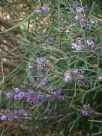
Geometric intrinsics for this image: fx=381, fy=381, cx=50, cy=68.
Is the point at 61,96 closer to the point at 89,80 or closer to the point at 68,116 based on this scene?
the point at 89,80

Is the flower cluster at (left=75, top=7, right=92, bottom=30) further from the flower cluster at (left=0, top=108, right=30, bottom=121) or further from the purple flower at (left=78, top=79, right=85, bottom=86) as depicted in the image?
the flower cluster at (left=0, top=108, right=30, bottom=121)

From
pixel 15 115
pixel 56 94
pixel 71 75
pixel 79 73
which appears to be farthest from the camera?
pixel 15 115

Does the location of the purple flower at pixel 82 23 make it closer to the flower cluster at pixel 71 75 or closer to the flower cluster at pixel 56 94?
the flower cluster at pixel 71 75

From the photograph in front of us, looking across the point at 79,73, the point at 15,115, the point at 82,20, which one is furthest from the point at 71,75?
the point at 15,115

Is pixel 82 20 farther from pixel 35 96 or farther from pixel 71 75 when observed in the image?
pixel 35 96

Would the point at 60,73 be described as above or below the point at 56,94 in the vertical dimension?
above

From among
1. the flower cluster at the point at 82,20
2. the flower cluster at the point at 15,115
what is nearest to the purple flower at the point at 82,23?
the flower cluster at the point at 82,20

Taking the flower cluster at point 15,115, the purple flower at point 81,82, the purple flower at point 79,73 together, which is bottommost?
the flower cluster at point 15,115

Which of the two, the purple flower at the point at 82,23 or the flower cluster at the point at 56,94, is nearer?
the purple flower at the point at 82,23

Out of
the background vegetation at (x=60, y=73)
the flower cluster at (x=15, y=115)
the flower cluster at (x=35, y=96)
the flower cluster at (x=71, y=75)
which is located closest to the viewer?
the flower cluster at (x=71, y=75)

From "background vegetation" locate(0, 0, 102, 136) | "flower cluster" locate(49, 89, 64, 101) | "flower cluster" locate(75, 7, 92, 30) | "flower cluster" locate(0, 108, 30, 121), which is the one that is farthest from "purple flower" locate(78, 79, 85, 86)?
"flower cluster" locate(0, 108, 30, 121)
